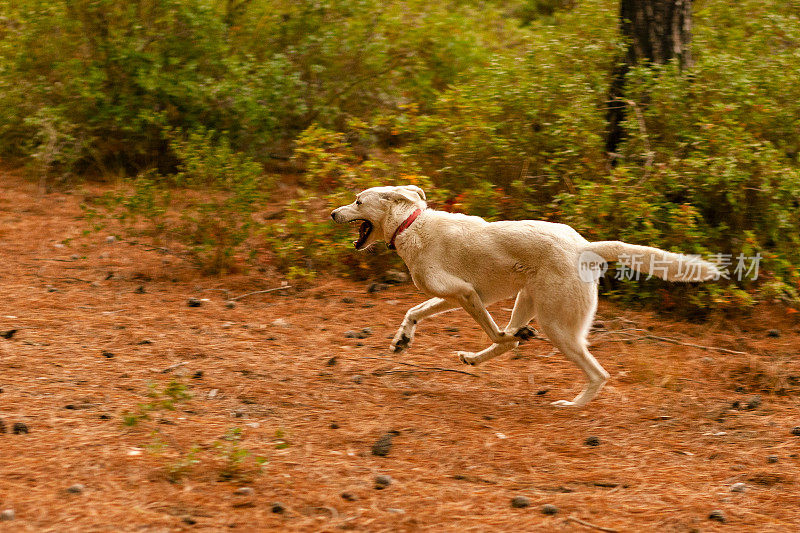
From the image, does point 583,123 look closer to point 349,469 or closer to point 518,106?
point 518,106

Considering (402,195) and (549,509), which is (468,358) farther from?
(549,509)

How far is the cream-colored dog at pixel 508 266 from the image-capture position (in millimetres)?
5531

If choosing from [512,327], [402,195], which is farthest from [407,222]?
[512,327]

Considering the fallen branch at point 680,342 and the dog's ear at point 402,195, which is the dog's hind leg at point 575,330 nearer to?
the dog's ear at point 402,195

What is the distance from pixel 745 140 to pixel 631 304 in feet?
5.66

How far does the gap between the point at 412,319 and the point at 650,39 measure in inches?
164

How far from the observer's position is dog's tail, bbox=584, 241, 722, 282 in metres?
5.41

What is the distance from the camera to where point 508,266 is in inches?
227

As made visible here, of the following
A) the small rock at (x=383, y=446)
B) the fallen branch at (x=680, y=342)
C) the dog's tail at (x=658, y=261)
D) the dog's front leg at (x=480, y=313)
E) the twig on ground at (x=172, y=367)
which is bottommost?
the fallen branch at (x=680, y=342)

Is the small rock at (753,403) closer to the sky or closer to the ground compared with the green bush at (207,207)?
closer to the ground

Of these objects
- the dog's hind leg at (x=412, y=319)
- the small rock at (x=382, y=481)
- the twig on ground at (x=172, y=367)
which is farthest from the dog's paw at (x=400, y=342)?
the small rock at (x=382, y=481)

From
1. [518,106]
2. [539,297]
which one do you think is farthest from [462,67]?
[539,297]

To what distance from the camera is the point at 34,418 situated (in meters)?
4.79

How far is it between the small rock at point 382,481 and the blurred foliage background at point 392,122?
145 inches
